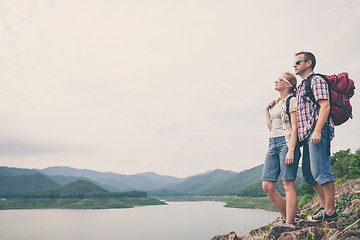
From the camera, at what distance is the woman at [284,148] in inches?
174

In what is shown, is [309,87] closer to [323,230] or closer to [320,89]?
[320,89]

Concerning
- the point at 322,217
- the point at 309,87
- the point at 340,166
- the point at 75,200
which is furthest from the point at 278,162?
the point at 75,200

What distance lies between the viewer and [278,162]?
4.69 metres

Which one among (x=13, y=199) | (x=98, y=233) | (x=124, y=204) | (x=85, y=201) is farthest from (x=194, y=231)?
(x=13, y=199)

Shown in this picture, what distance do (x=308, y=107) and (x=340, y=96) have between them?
46 cm

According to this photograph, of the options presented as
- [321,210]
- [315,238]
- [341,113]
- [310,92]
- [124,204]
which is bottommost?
[124,204]

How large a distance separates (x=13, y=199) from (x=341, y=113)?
146799 mm

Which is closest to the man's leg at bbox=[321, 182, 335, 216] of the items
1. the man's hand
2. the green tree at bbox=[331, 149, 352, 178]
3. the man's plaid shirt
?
the man's hand

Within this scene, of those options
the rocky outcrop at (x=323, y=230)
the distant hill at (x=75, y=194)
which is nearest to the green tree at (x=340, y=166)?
the rocky outcrop at (x=323, y=230)

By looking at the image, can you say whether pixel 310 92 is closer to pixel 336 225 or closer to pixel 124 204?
pixel 336 225

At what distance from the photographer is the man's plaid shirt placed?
4051 mm

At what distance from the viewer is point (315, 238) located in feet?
12.2

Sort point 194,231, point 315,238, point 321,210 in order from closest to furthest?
point 315,238
point 321,210
point 194,231

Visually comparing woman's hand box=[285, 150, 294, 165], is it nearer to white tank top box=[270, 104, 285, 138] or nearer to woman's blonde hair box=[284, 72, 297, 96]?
white tank top box=[270, 104, 285, 138]
